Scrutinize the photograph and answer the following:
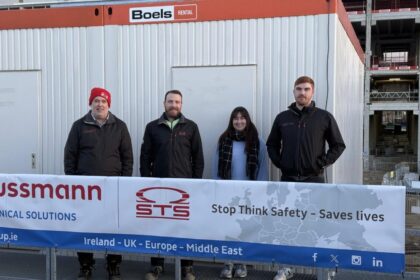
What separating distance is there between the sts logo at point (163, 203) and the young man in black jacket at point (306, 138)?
120cm

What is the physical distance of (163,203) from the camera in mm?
4082

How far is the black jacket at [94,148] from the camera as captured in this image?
4.75 meters

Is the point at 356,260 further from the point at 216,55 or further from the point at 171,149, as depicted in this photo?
the point at 216,55

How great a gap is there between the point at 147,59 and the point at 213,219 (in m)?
2.64

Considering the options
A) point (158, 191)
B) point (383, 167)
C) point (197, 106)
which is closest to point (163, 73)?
point (197, 106)

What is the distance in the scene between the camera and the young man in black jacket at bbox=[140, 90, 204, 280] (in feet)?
15.8

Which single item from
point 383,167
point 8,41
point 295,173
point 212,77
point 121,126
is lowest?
point 383,167

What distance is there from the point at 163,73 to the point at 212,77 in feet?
2.07

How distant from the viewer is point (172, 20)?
226 inches

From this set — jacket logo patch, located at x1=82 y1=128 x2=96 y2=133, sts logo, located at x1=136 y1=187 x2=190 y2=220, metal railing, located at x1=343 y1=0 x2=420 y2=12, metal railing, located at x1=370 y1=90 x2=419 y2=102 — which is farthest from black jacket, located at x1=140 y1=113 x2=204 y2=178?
metal railing, located at x1=343 y1=0 x2=420 y2=12

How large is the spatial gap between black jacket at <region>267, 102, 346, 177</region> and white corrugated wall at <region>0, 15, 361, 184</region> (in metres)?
0.80

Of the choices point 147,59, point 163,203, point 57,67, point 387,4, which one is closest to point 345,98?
point 147,59

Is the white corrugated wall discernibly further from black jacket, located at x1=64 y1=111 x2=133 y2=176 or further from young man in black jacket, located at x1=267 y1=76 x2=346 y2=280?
black jacket, located at x1=64 y1=111 x2=133 y2=176

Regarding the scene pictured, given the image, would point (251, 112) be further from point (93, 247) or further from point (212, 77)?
point (93, 247)
